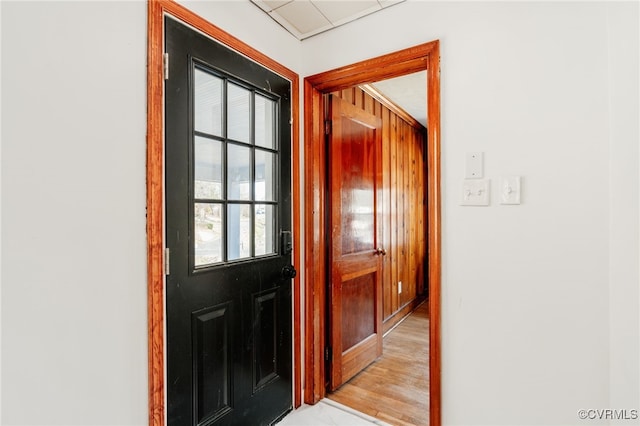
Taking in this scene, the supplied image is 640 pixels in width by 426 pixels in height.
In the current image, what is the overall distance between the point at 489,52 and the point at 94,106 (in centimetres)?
170

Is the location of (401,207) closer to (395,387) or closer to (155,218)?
(395,387)

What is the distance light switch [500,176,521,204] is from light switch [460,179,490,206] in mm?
62

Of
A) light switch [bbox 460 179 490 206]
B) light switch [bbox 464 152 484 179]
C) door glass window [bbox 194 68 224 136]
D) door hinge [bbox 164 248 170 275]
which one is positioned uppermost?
door glass window [bbox 194 68 224 136]

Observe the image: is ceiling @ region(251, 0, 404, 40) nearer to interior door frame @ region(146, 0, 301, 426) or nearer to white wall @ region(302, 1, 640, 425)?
white wall @ region(302, 1, 640, 425)

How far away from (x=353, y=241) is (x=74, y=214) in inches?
70.4

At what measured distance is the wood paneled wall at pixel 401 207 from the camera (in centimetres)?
323

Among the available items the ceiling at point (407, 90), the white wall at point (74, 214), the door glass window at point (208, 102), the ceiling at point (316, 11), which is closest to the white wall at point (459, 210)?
the white wall at point (74, 214)

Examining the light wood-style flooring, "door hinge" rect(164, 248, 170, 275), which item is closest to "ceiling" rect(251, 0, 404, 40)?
"door hinge" rect(164, 248, 170, 275)

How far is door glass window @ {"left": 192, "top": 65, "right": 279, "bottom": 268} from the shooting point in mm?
1520

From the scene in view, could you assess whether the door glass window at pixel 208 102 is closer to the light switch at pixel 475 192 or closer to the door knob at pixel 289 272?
the door knob at pixel 289 272

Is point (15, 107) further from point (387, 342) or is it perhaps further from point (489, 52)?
point (387, 342)

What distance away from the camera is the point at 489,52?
1554 mm

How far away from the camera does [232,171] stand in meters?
1.66

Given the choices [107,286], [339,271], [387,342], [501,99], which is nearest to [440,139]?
[501,99]
